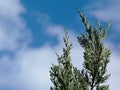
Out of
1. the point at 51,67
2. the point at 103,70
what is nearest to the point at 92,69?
the point at 103,70

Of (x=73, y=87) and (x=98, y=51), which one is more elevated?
(x=98, y=51)

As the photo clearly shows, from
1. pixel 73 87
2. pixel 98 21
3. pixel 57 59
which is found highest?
pixel 98 21

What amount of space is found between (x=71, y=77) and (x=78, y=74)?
0.67 metres

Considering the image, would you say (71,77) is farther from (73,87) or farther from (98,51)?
(98,51)

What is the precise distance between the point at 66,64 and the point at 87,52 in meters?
1.68

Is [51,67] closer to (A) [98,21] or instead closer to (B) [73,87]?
(B) [73,87]

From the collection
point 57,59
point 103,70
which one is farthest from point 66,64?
point 103,70

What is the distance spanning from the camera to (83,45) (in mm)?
30922

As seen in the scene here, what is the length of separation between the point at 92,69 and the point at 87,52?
128 cm

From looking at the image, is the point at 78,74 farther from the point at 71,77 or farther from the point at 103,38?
the point at 103,38

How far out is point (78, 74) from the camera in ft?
98.9

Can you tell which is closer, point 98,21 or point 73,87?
point 73,87

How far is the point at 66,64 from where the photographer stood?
30.3 metres

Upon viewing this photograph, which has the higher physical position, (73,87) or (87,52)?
(87,52)
